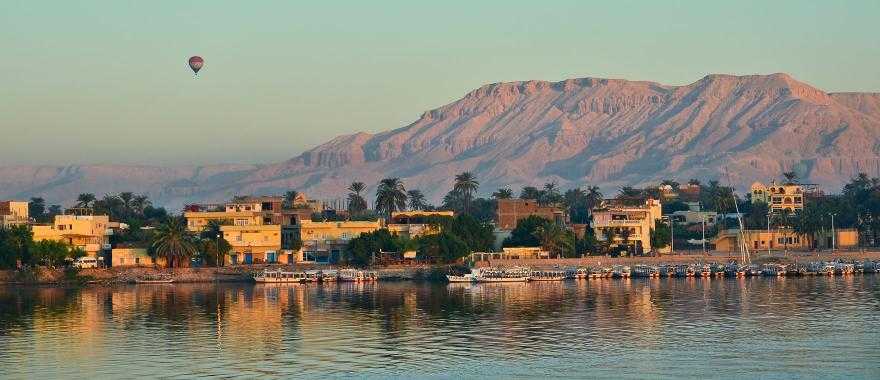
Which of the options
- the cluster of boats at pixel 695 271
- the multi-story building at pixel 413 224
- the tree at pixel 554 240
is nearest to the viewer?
the cluster of boats at pixel 695 271

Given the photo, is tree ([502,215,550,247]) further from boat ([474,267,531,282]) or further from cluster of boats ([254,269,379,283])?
cluster of boats ([254,269,379,283])

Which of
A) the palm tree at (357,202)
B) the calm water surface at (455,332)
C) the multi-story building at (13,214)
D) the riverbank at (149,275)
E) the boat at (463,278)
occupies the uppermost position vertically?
the palm tree at (357,202)

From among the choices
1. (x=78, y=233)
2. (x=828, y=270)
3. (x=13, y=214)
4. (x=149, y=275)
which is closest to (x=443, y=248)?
(x=149, y=275)

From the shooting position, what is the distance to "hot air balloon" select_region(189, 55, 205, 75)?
381 feet

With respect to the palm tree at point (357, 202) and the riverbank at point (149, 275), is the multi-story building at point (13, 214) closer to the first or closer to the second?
the riverbank at point (149, 275)

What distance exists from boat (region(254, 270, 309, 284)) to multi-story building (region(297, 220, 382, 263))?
10.6 meters

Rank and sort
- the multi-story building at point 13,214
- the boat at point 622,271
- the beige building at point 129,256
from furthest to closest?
the multi-story building at point 13,214
the beige building at point 129,256
the boat at point 622,271

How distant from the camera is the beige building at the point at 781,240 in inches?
5295

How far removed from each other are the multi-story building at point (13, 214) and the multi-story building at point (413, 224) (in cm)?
3073

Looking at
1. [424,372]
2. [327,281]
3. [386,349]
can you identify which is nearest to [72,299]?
[327,281]

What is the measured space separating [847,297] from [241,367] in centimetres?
4131

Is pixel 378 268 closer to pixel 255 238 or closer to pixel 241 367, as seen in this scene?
pixel 255 238

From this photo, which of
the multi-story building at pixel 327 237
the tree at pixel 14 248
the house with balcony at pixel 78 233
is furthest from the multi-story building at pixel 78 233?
the multi-story building at pixel 327 237

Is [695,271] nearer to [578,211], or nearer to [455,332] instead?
[578,211]
